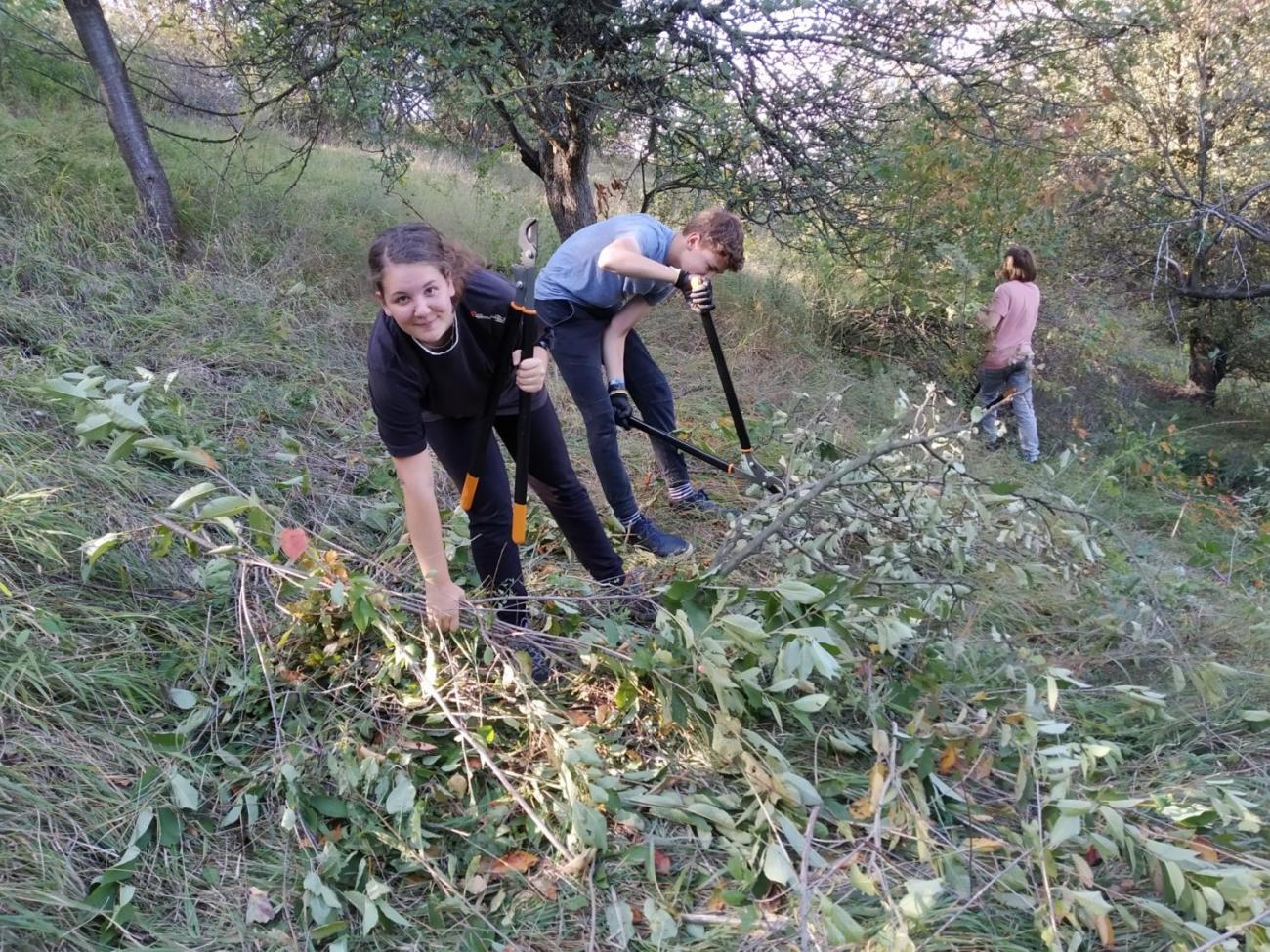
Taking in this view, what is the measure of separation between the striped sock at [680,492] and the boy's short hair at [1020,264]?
3.25 meters

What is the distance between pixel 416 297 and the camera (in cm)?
194

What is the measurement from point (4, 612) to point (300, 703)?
2.89ft

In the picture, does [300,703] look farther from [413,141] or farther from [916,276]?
[916,276]

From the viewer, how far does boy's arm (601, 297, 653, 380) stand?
3.25m

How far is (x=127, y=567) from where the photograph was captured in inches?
99.7

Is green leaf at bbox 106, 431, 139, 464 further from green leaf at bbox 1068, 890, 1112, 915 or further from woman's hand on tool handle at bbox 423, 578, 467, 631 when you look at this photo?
green leaf at bbox 1068, 890, 1112, 915

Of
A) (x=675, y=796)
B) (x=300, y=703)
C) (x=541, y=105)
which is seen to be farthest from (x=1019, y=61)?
(x=300, y=703)

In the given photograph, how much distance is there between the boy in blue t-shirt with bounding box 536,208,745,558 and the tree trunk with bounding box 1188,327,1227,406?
28.1ft

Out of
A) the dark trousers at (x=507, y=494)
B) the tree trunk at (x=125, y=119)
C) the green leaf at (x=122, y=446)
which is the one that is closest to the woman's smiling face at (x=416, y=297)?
the dark trousers at (x=507, y=494)

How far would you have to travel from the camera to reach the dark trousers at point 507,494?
238cm

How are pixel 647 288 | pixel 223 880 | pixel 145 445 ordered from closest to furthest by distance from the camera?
pixel 223 880, pixel 145 445, pixel 647 288

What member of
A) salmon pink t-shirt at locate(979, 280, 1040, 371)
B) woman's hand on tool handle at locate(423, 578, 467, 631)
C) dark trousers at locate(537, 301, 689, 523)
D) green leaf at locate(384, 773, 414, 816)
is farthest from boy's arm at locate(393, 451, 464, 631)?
salmon pink t-shirt at locate(979, 280, 1040, 371)

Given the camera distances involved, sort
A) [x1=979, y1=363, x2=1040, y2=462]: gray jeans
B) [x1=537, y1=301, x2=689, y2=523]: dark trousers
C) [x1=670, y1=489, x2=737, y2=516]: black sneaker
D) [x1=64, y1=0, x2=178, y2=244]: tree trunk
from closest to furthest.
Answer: [x1=537, y1=301, x2=689, y2=523]: dark trousers
[x1=670, y1=489, x2=737, y2=516]: black sneaker
[x1=64, y1=0, x2=178, y2=244]: tree trunk
[x1=979, y1=363, x2=1040, y2=462]: gray jeans

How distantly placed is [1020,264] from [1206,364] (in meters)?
6.17
